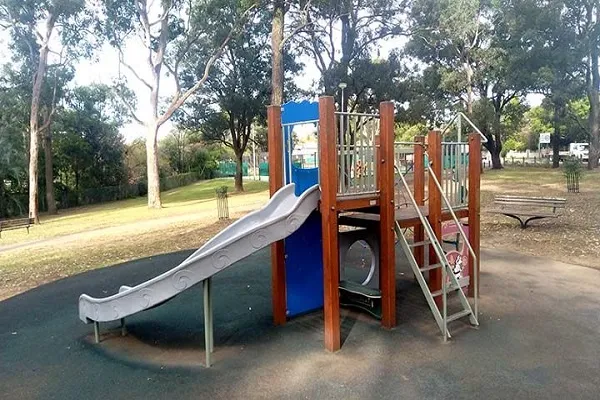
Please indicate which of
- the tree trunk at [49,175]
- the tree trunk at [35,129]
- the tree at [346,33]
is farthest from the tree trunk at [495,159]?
the tree trunk at [49,175]

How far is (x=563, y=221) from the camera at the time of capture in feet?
33.5

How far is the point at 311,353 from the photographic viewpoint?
13.1 ft

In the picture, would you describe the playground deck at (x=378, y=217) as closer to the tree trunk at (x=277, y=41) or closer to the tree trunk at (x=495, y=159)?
the tree trunk at (x=277, y=41)

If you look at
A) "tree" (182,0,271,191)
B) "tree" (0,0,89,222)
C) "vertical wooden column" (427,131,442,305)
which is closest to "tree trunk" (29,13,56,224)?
"tree" (0,0,89,222)

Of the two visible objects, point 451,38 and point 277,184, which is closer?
point 277,184

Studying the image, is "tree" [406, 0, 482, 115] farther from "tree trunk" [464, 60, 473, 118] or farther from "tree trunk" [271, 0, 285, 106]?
"tree trunk" [271, 0, 285, 106]

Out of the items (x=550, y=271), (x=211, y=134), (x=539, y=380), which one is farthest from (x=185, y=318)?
(x=211, y=134)

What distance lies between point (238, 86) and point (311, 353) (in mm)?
22774

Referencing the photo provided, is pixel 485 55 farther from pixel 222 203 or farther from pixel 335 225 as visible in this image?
pixel 335 225

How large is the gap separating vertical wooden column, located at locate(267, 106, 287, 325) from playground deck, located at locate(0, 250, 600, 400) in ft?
0.75

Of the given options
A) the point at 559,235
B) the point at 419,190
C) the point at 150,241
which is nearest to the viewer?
the point at 419,190

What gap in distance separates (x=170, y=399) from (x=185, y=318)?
6.15 feet

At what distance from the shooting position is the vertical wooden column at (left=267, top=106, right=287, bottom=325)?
14.5 ft

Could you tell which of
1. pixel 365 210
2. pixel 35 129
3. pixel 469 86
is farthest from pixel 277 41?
pixel 469 86
